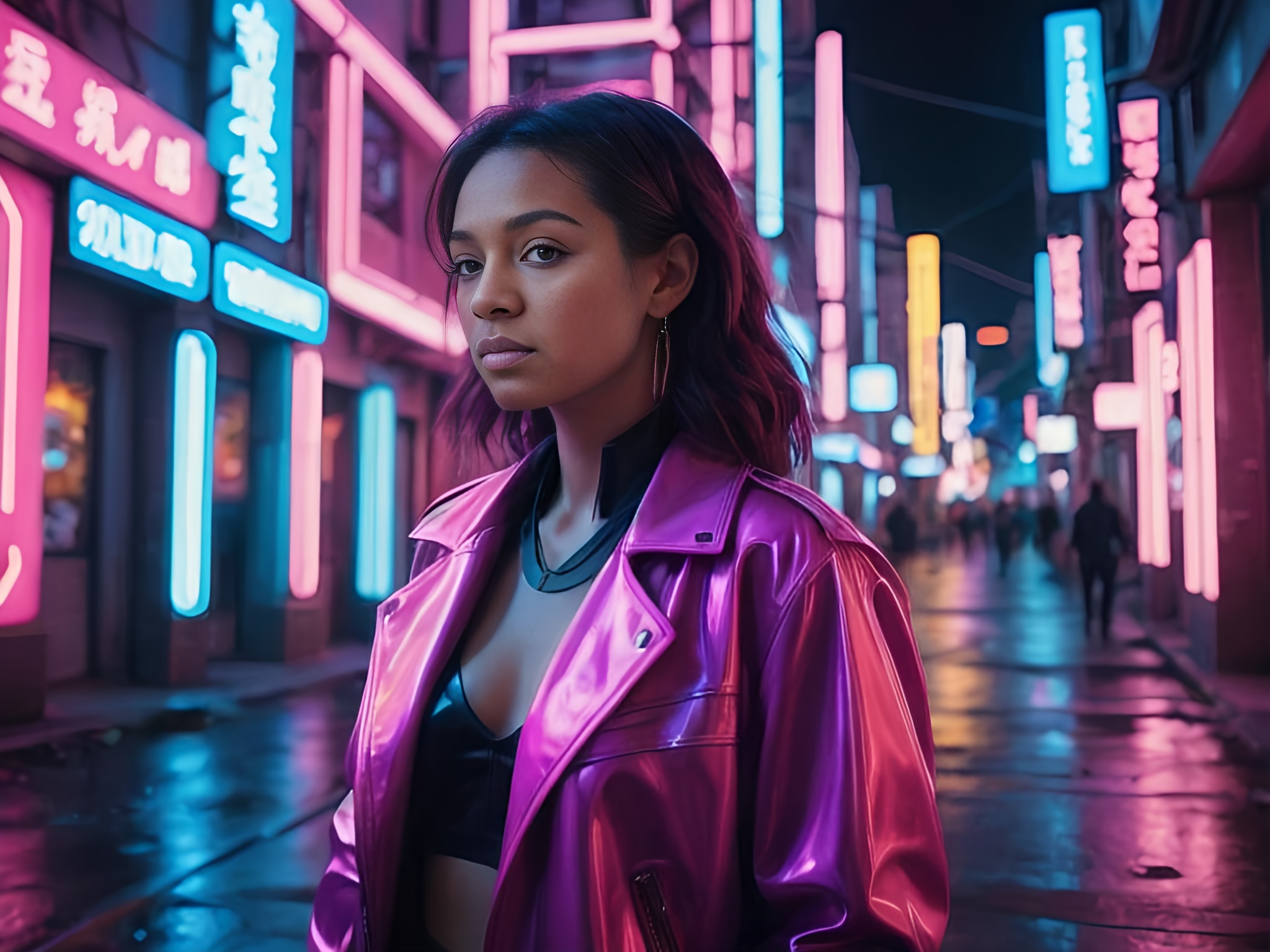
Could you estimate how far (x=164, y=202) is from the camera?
28.9 feet

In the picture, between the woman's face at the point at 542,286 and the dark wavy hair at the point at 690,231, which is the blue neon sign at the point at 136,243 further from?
the woman's face at the point at 542,286

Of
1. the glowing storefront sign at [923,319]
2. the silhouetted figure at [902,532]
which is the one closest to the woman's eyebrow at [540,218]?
the silhouetted figure at [902,532]

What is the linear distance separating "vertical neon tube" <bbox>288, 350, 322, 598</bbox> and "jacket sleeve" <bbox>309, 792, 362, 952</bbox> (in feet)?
32.2

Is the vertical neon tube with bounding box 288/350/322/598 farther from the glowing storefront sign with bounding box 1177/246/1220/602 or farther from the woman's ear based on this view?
the woman's ear

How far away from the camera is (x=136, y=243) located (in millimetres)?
8383

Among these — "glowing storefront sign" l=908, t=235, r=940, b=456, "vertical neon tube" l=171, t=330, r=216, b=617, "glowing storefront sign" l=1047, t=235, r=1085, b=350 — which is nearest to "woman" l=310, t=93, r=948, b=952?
"vertical neon tube" l=171, t=330, r=216, b=617

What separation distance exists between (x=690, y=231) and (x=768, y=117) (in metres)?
18.1

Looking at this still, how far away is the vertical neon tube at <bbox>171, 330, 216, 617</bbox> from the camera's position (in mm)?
9297

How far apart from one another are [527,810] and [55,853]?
4170 millimetres

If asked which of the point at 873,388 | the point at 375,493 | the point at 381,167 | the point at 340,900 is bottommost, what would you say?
the point at 340,900

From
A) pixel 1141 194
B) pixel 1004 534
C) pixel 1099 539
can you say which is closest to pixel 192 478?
pixel 1099 539

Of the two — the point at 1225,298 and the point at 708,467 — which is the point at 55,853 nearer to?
the point at 708,467

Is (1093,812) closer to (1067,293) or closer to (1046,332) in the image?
(1067,293)

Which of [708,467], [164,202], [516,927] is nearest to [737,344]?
[708,467]
